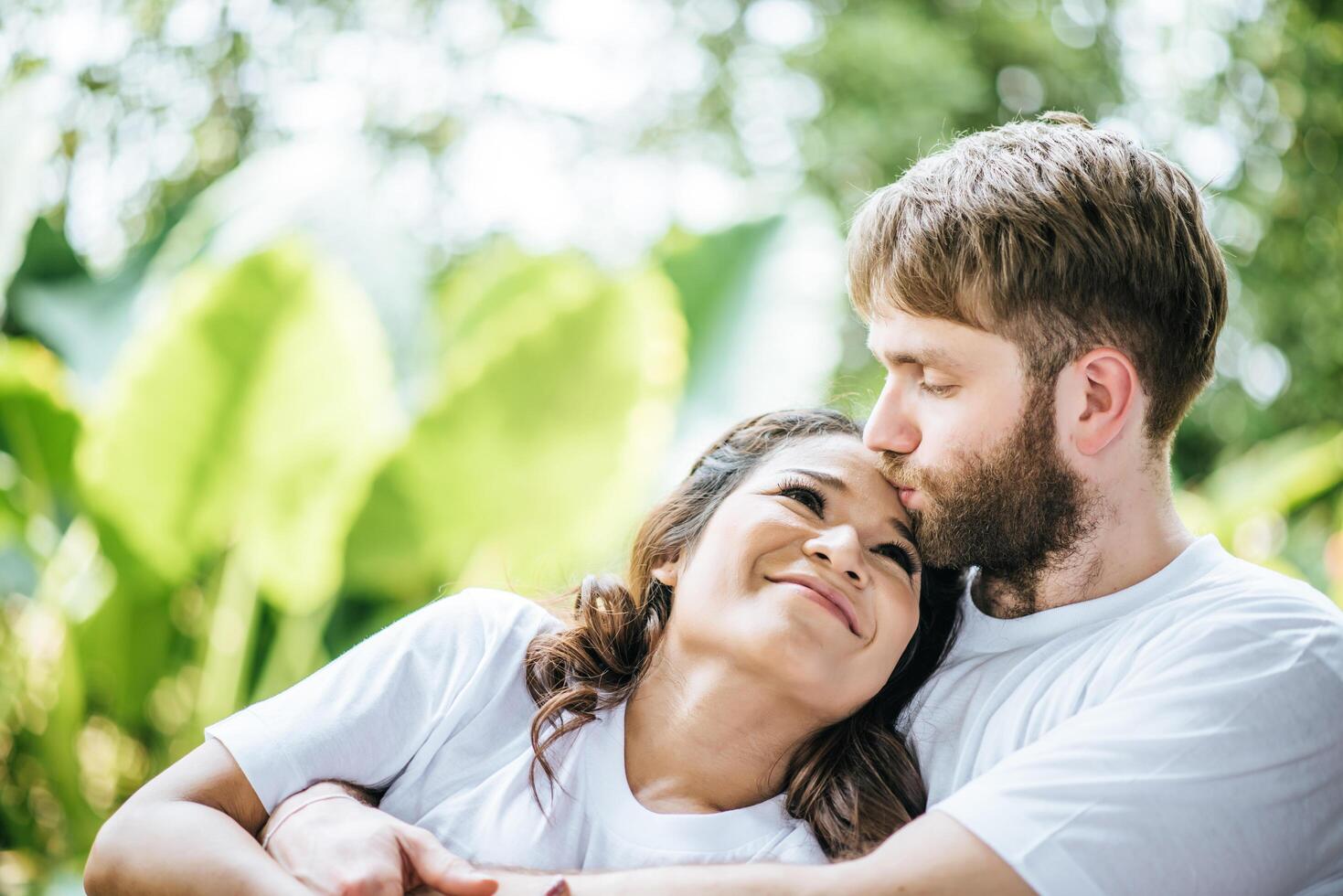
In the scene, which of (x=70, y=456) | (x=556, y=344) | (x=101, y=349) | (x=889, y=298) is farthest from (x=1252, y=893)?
(x=101, y=349)

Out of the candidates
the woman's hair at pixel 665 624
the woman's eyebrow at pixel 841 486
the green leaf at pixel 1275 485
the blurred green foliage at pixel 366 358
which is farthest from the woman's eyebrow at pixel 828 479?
the green leaf at pixel 1275 485

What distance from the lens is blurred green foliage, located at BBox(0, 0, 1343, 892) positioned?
2.84 meters

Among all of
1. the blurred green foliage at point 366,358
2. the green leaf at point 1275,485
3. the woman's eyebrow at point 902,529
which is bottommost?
the green leaf at point 1275,485

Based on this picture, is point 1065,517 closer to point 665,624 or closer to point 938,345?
point 938,345

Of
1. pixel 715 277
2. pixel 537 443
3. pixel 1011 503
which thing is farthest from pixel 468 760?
pixel 715 277

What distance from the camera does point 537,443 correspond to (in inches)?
113

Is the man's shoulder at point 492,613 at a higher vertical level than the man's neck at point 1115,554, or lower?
lower

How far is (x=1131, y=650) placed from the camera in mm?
1312

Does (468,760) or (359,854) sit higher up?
(359,854)

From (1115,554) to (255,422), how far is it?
2086mm

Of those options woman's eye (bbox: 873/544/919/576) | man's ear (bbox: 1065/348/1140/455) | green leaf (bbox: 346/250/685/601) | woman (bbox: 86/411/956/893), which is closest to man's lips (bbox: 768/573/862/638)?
woman (bbox: 86/411/956/893)

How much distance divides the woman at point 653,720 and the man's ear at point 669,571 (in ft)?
0.09

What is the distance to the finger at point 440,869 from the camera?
1.19m

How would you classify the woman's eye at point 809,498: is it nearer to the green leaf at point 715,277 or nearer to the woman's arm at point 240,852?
the woman's arm at point 240,852
